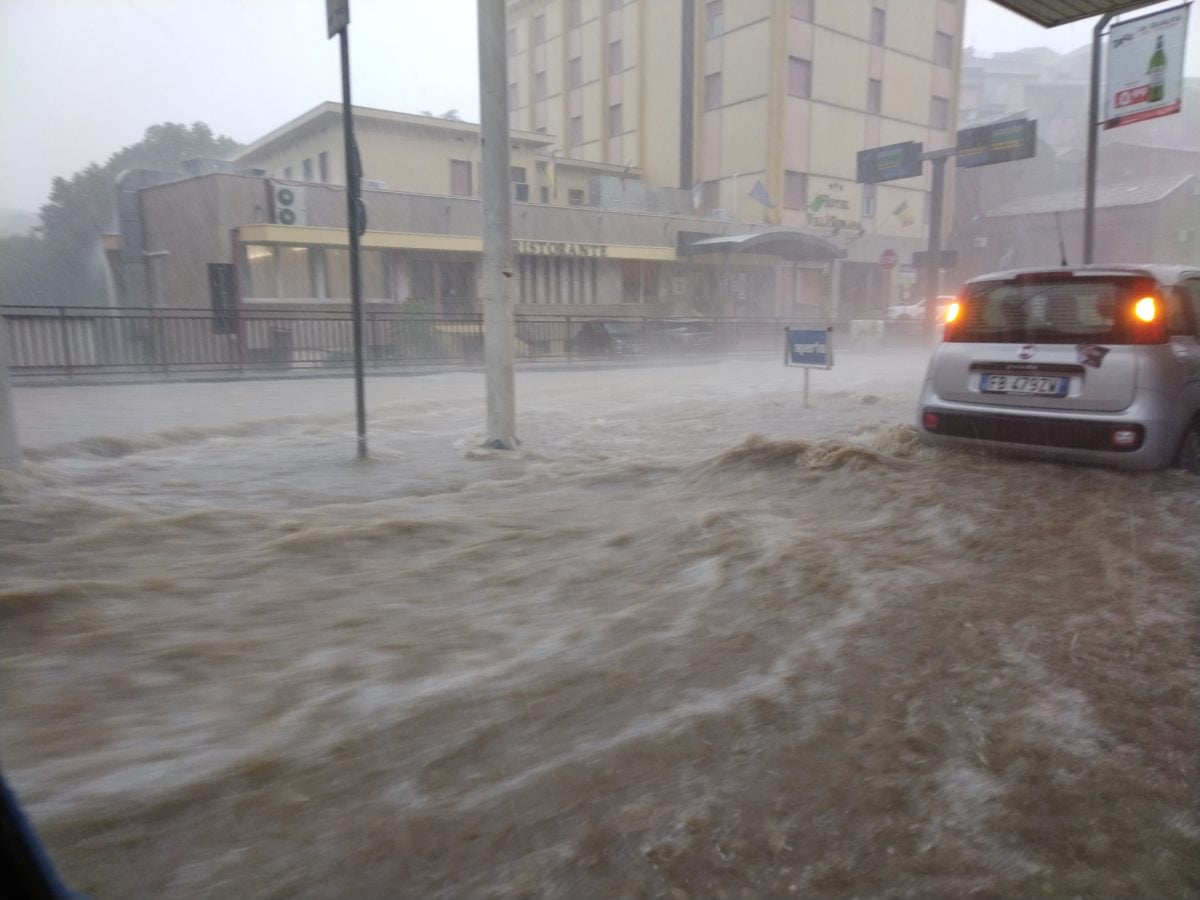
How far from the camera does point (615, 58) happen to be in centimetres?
4284

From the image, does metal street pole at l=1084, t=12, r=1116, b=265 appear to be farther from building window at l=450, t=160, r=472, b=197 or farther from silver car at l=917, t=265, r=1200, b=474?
building window at l=450, t=160, r=472, b=197

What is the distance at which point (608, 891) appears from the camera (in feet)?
7.08

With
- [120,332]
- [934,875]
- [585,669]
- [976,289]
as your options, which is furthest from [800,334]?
[120,332]

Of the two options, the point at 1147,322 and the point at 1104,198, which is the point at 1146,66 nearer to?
the point at 1147,322

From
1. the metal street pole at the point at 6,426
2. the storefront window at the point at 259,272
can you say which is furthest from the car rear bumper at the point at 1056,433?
the storefront window at the point at 259,272

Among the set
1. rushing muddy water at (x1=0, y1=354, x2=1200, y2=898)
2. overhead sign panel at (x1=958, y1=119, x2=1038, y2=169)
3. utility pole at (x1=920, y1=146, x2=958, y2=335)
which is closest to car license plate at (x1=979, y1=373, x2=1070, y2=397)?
rushing muddy water at (x1=0, y1=354, x2=1200, y2=898)

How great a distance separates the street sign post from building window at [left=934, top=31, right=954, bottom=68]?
120 ft

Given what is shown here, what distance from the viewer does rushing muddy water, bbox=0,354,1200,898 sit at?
7.59ft

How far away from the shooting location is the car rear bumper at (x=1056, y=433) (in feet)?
17.6

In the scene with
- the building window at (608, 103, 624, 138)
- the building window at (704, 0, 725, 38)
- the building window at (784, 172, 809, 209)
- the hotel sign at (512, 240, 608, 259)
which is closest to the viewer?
the hotel sign at (512, 240, 608, 259)

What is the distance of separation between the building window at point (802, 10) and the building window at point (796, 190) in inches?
235

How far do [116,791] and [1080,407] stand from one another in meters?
5.53

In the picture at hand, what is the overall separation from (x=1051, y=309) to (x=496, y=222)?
180 inches

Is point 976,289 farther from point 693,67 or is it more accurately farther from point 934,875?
point 693,67
